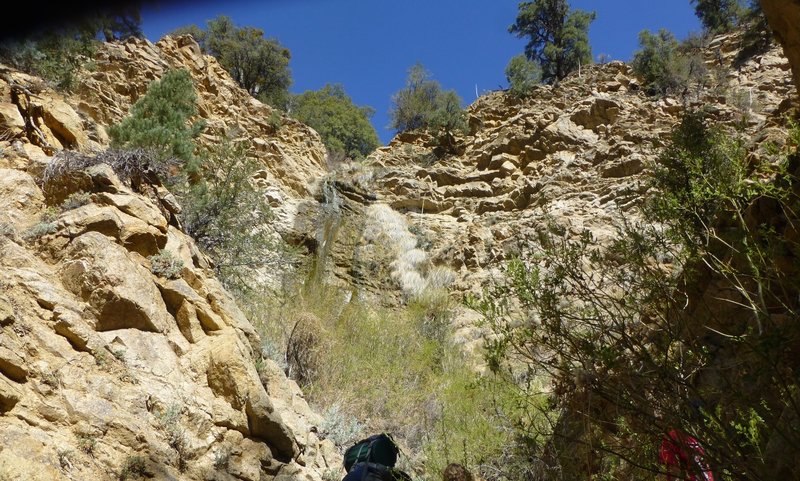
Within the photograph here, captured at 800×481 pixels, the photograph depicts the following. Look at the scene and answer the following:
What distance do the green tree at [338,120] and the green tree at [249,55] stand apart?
52.4 inches

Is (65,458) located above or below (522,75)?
below

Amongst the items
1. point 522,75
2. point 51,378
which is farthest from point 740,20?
point 51,378

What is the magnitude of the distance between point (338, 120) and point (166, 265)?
65.9 ft

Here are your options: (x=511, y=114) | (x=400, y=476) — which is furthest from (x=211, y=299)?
(x=511, y=114)

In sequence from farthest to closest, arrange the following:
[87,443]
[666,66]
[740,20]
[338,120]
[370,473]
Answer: [338,120], [740,20], [666,66], [370,473], [87,443]

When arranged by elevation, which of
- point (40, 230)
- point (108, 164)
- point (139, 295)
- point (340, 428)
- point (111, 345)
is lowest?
point (340, 428)

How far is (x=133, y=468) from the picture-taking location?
13.3ft

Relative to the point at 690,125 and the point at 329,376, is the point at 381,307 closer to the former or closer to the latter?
the point at 329,376

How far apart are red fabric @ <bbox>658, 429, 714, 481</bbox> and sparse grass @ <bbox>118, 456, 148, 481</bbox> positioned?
3531 mm

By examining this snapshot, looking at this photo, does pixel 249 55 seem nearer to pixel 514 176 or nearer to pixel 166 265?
pixel 514 176

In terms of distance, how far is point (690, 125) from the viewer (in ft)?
14.2

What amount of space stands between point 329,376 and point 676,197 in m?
6.92

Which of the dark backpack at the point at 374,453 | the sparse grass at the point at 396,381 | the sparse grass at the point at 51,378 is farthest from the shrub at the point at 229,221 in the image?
the dark backpack at the point at 374,453

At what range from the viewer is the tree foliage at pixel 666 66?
1812 cm
